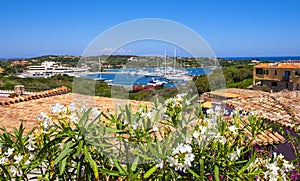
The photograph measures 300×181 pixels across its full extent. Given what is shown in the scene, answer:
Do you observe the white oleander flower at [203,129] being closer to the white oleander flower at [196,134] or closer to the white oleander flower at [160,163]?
the white oleander flower at [196,134]

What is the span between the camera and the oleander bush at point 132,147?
59.1 inches

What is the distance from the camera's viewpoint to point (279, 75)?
97.5 feet

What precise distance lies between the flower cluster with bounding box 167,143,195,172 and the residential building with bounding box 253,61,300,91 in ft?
91.7

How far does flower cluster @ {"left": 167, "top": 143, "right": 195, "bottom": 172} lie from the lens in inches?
54.7

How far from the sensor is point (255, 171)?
65.0 inches

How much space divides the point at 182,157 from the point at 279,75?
102ft

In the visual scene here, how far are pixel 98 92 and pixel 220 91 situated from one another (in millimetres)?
962

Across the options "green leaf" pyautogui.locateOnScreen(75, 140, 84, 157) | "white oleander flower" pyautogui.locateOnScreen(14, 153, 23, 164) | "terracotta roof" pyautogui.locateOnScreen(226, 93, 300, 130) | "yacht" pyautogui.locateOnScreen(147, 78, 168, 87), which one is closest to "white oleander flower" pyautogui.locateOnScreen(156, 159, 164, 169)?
"green leaf" pyautogui.locateOnScreen(75, 140, 84, 157)

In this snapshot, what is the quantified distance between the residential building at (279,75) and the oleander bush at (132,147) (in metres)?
27.6

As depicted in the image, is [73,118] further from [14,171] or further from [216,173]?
[216,173]

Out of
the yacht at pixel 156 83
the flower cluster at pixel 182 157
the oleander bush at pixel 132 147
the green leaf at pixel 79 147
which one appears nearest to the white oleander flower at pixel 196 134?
the oleander bush at pixel 132 147

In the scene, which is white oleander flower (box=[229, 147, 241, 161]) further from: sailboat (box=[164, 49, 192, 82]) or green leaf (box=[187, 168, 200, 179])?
sailboat (box=[164, 49, 192, 82])

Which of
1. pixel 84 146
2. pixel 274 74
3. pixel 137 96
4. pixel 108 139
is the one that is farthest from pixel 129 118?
pixel 274 74

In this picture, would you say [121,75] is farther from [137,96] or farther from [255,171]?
[255,171]
